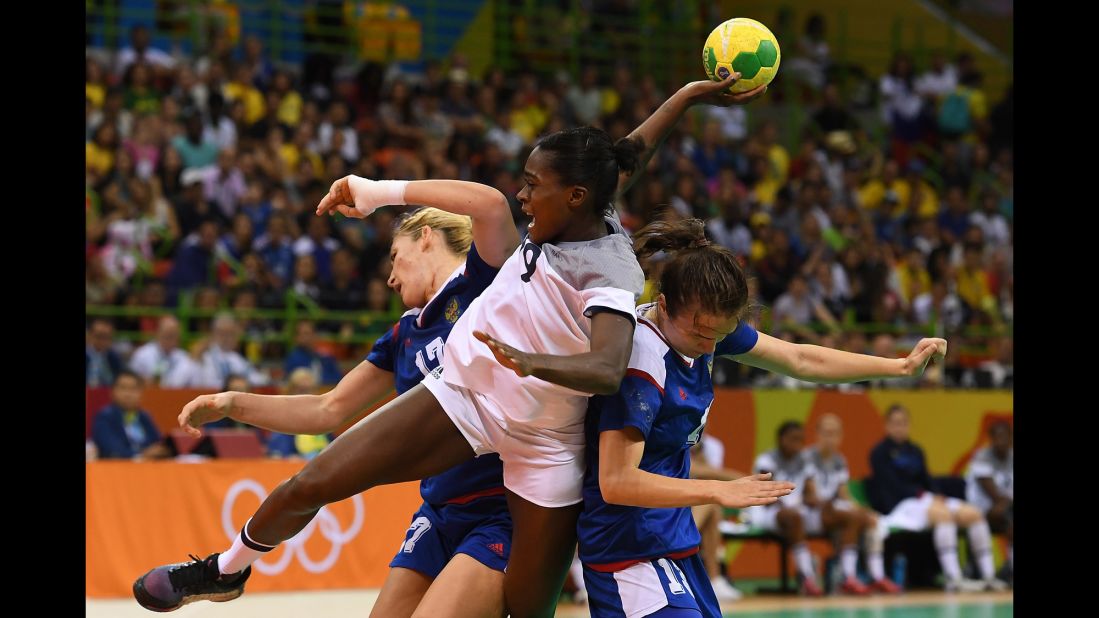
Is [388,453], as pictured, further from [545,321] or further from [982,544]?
[982,544]

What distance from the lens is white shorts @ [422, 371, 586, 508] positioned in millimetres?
4090

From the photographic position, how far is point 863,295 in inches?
611

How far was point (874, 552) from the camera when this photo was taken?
11359mm

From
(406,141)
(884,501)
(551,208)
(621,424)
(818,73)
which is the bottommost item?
(884,501)

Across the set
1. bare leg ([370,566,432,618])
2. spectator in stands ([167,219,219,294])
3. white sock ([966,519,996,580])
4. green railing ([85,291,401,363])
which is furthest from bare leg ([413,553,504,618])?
spectator in stands ([167,219,219,294])

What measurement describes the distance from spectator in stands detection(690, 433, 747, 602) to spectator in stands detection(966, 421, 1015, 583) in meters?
2.46

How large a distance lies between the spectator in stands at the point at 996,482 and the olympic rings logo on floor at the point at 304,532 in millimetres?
5737

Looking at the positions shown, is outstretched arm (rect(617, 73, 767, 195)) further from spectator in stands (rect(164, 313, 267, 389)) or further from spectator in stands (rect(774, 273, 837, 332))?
spectator in stands (rect(774, 273, 837, 332))

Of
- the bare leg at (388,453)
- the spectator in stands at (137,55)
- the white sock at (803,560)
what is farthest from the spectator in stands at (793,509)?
the spectator in stands at (137,55)

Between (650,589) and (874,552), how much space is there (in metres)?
7.90
